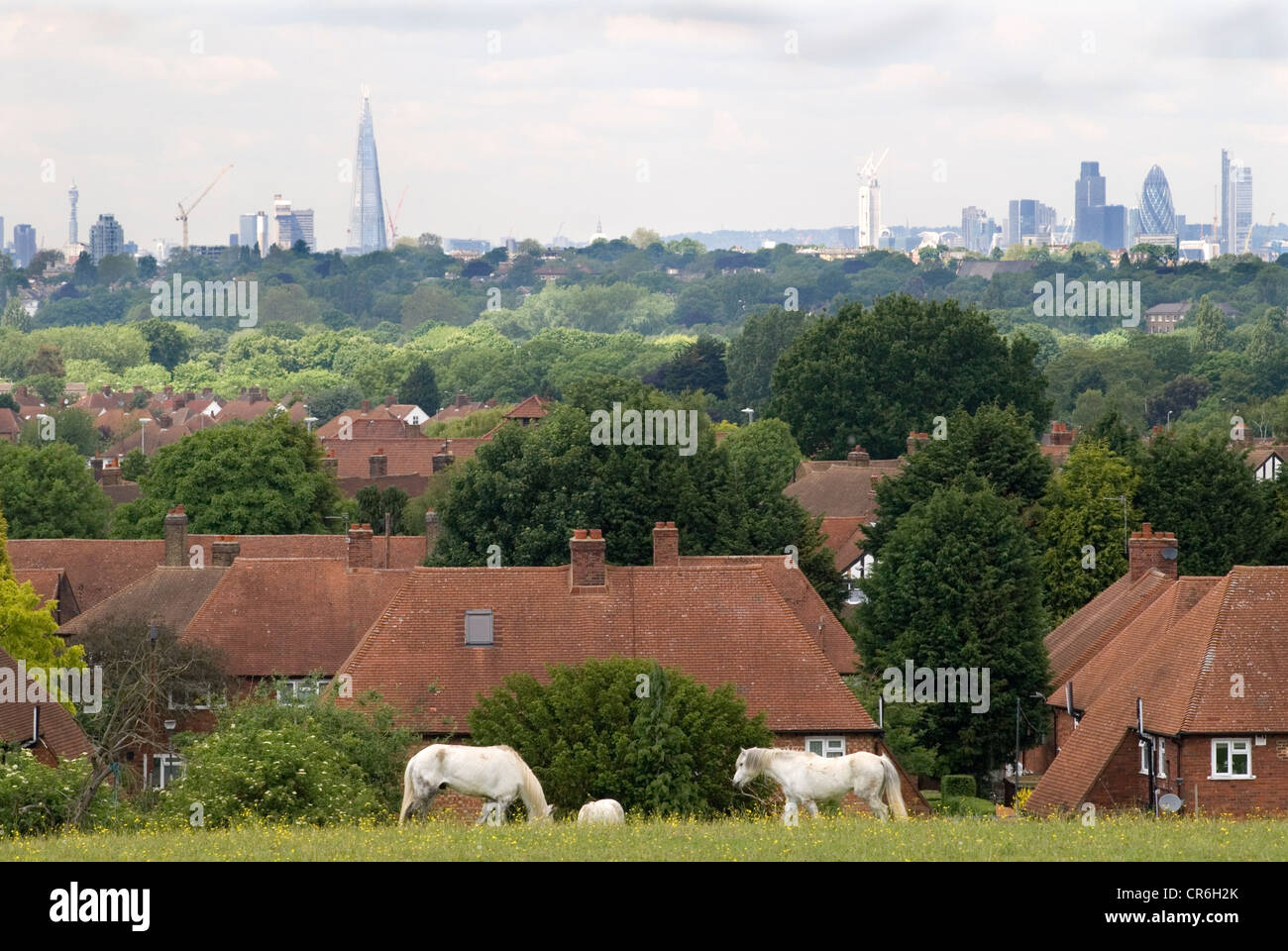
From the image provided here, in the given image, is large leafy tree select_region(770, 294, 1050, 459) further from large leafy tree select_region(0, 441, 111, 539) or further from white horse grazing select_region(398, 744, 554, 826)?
white horse grazing select_region(398, 744, 554, 826)

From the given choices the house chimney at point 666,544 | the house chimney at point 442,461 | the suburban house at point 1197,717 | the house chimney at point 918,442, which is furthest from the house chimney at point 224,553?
the house chimney at point 442,461

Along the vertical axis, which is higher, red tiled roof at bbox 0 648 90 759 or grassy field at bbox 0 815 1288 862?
grassy field at bbox 0 815 1288 862

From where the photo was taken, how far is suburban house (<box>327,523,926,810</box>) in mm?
39969

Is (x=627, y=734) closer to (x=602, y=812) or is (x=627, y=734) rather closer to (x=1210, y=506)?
(x=602, y=812)

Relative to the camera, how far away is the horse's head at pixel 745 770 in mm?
29906

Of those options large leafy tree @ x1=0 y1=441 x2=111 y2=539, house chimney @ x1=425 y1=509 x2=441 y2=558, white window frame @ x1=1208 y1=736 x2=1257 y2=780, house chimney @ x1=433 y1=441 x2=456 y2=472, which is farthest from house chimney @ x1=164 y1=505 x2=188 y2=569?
house chimney @ x1=433 y1=441 x2=456 y2=472

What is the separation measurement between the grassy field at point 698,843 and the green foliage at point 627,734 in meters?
6.97

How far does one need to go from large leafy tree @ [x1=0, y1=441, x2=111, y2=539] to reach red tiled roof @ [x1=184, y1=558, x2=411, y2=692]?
28.0 metres

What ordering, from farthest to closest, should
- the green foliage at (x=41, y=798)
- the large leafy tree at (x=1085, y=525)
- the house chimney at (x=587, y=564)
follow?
the large leafy tree at (x=1085, y=525), the house chimney at (x=587, y=564), the green foliage at (x=41, y=798)

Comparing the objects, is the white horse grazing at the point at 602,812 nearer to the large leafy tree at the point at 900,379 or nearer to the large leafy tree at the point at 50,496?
the large leafy tree at the point at 50,496

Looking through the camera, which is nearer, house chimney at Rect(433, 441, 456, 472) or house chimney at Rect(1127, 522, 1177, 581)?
house chimney at Rect(1127, 522, 1177, 581)

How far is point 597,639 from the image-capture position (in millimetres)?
41781

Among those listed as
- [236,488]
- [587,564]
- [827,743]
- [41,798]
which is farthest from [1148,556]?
[236,488]

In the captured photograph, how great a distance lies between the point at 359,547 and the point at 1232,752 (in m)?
22.0
